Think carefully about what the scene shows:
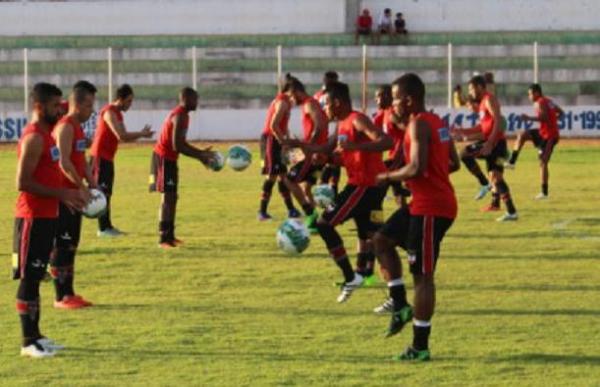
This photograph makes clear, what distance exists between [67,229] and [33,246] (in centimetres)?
232

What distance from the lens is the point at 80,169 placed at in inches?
521

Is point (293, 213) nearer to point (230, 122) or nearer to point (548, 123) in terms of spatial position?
point (548, 123)

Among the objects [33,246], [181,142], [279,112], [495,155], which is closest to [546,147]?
[495,155]

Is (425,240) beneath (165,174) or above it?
beneath

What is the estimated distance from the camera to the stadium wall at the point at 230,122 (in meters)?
42.4

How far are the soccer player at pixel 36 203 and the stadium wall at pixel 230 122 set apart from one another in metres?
31.5

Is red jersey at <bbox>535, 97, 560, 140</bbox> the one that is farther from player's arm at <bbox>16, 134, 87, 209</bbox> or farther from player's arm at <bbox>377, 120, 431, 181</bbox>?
player's arm at <bbox>16, 134, 87, 209</bbox>

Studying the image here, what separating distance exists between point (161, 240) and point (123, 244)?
73cm

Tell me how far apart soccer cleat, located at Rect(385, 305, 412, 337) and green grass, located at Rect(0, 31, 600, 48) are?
3832 centimetres

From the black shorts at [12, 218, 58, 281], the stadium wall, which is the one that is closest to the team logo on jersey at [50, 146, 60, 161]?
the black shorts at [12, 218, 58, 281]

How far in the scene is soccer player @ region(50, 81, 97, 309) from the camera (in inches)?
507

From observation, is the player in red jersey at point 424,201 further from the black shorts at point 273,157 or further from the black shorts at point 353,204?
the black shorts at point 273,157

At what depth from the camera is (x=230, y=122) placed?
4297cm

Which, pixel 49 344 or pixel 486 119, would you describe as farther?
pixel 486 119
